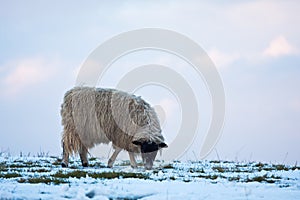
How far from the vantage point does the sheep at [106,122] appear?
44.0 feet

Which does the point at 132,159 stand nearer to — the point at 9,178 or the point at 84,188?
the point at 9,178

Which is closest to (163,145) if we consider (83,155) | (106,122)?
(106,122)

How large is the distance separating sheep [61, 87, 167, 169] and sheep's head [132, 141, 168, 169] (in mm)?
28

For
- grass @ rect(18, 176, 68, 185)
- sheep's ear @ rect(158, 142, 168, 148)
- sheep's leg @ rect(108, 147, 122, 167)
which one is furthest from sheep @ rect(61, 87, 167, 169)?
grass @ rect(18, 176, 68, 185)

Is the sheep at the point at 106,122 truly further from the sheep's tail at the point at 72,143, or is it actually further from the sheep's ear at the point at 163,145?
the sheep's ear at the point at 163,145

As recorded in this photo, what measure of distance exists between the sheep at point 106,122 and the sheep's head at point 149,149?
0.03m

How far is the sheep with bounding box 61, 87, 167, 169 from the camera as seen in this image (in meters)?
13.4

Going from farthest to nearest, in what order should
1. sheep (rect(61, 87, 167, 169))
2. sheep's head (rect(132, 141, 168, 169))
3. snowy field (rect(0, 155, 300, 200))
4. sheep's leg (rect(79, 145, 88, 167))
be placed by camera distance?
sheep's leg (rect(79, 145, 88, 167)) → sheep (rect(61, 87, 167, 169)) → sheep's head (rect(132, 141, 168, 169)) → snowy field (rect(0, 155, 300, 200))

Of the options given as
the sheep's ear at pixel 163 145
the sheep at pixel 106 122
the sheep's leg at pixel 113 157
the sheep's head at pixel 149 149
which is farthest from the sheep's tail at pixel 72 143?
the sheep's ear at pixel 163 145

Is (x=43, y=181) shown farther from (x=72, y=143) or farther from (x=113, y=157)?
(x=72, y=143)

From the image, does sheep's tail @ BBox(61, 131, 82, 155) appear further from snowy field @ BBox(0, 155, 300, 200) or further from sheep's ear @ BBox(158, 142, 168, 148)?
snowy field @ BBox(0, 155, 300, 200)

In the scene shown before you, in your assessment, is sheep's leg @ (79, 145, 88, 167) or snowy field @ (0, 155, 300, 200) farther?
sheep's leg @ (79, 145, 88, 167)

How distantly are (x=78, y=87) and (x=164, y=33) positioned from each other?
869 centimetres

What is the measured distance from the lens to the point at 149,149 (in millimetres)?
12977
